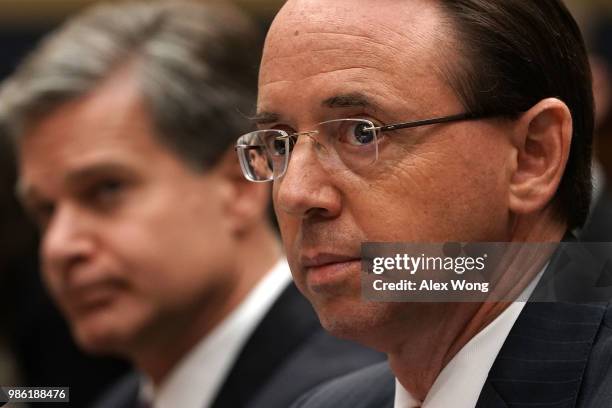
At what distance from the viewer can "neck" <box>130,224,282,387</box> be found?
8.86ft

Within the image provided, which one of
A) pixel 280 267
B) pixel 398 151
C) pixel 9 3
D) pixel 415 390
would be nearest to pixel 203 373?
pixel 280 267

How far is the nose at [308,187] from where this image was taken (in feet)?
5.21

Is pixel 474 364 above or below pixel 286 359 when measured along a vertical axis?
above

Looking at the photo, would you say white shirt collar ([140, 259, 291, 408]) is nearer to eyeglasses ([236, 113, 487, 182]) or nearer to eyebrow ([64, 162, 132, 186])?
eyebrow ([64, 162, 132, 186])

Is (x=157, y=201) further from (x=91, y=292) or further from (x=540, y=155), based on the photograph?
(x=540, y=155)

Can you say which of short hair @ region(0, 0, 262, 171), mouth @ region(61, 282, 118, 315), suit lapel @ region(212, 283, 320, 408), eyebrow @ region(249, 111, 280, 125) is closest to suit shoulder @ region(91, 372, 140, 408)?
mouth @ region(61, 282, 118, 315)

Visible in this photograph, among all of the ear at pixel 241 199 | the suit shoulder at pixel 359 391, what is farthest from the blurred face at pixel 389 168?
the ear at pixel 241 199

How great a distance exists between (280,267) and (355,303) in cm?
116

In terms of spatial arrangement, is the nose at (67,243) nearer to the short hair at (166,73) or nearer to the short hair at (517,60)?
the short hair at (166,73)

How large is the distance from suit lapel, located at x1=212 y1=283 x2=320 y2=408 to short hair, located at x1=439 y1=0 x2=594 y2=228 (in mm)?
916

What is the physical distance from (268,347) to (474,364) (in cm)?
94

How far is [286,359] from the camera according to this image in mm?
2441

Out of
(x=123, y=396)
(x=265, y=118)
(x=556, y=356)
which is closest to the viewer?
(x=556, y=356)

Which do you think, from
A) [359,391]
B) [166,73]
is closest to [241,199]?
[166,73]
